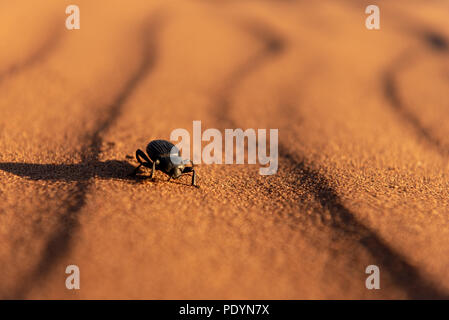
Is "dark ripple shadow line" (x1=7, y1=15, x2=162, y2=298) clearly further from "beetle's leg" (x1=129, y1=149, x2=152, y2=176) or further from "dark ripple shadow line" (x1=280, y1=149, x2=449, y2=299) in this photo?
"dark ripple shadow line" (x1=280, y1=149, x2=449, y2=299)

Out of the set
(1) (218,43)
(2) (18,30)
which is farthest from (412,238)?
(2) (18,30)

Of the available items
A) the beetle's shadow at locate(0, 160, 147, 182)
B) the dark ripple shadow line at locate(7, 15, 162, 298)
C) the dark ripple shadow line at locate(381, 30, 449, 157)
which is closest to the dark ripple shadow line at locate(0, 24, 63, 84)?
the dark ripple shadow line at locate(7, 15, 162, 298)

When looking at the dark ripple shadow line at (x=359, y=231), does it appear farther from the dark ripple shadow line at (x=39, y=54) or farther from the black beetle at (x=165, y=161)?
the dark ripple shadow line at (x=39, y=54)

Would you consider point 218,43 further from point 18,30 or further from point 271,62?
point 18,30

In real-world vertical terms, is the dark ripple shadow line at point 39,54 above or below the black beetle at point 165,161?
above

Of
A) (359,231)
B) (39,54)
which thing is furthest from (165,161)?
(39,54)

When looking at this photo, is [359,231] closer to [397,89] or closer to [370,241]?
[370,241]

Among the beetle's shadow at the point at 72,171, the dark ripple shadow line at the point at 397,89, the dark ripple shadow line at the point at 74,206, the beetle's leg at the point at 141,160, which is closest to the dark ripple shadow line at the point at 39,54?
the dark ripple shadow line at the point at 74,206
